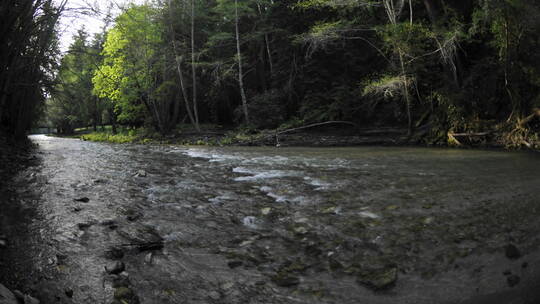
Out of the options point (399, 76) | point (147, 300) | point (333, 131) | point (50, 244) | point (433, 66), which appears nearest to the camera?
point (147, 300)

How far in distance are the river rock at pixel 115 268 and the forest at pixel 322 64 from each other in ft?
12.7

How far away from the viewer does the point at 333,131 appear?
56.7ft

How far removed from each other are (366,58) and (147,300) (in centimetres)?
2021

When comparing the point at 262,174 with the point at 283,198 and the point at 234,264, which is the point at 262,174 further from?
the point at 234,264

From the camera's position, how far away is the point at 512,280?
1.98 meters

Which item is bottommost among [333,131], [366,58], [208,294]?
[208,294]

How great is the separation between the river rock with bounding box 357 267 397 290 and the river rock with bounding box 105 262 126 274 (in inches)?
67.6

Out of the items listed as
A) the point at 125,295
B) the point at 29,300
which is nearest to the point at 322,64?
the point at 125,295

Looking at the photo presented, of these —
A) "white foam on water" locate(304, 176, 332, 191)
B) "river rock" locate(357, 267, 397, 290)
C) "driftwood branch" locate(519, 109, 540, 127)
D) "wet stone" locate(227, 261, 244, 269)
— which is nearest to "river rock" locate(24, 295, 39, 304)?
"wet stone" locate(227, 261, 244, 269)

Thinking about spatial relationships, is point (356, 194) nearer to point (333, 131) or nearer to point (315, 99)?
point (333, 131)

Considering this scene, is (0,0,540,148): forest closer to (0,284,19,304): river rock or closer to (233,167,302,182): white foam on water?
(233,167,302,182): white foam on water

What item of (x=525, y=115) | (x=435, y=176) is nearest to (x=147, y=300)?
(x=435, y=176)

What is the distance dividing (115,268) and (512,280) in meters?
2.69

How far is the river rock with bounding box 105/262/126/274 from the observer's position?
222 centimetres
